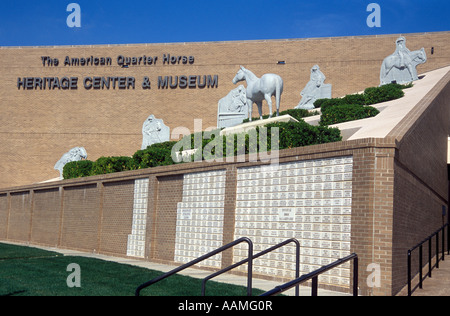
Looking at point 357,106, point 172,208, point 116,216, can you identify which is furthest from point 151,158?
point 357,106

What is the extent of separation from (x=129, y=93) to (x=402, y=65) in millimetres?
20626

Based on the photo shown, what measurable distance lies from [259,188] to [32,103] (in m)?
32.9

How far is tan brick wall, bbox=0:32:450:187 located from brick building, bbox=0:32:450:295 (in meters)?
0.09

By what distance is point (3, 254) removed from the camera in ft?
51.2

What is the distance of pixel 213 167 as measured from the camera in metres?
13.4

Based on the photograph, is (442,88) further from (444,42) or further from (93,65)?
(93,65)

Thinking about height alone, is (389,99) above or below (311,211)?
above

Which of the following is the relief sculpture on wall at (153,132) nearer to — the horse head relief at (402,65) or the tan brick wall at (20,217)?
the tan brick wall at (20,217)

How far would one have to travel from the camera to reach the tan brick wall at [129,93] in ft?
121

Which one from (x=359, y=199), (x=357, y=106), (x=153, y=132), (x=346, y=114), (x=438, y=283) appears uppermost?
(x=153, y=132)

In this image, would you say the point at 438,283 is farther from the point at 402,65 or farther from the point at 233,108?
the point at 233,108

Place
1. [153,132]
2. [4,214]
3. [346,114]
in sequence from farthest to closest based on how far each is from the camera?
[153,132], [4,214], [346,114]

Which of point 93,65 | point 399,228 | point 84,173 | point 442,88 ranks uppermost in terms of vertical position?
point 93,65
